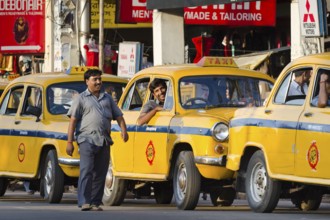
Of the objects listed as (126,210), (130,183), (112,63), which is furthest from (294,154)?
(112,63)

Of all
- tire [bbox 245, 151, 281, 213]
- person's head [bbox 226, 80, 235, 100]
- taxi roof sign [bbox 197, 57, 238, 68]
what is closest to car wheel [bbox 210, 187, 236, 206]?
person's head [bbox 226, 80, 235, 100]

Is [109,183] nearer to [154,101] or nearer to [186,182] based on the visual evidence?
[154,101]

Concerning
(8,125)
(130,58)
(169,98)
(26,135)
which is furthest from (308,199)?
(130,58)

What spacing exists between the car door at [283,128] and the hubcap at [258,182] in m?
0.37

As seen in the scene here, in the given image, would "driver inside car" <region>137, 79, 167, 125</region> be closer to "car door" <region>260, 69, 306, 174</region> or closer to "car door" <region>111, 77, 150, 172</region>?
"car door" <region>111, 77, 150, 172</region>

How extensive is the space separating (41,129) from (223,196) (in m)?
3.74

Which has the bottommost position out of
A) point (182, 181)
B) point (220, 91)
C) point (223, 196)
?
point (223, 196)

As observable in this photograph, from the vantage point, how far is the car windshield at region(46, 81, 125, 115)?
21.6 metres

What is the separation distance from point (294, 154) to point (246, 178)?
1136 mm

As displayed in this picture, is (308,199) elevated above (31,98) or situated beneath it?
situated beneath

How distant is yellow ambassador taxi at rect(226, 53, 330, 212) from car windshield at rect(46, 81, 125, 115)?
497 centimetres

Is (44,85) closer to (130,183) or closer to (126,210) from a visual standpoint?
(130,183)

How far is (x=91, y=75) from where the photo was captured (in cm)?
1806

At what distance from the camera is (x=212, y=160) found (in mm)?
17344
